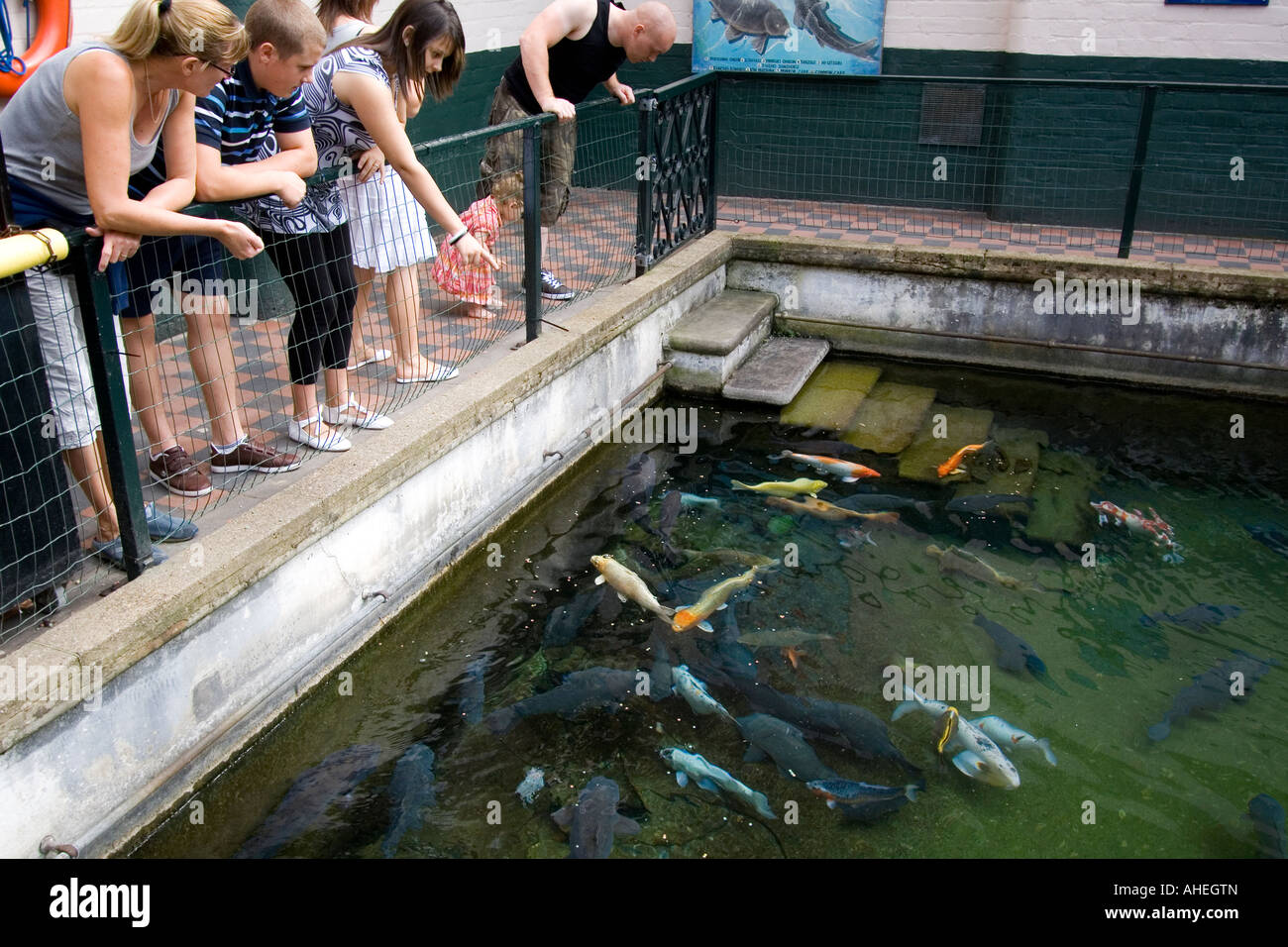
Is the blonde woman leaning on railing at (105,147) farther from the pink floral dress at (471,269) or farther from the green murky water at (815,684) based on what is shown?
the pink floral dress at (471,269)

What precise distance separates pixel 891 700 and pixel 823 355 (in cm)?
372

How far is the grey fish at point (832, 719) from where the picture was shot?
146 inches

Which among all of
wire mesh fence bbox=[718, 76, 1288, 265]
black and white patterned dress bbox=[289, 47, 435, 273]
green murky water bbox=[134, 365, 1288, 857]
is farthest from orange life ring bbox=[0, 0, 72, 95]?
wire mesh fence bbox=[718, 76, 1288, 265]

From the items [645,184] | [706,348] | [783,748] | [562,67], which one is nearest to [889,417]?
[706,348]

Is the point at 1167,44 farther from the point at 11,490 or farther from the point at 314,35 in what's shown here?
the point at 11,490

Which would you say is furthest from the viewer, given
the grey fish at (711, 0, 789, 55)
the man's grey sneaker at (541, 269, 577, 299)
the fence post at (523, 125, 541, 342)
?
the grey fish at (711, 0, 789, 55)

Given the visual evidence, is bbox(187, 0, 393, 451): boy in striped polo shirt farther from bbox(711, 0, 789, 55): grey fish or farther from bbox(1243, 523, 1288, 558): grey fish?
bbox(711, 0, 789, 55): grey fish

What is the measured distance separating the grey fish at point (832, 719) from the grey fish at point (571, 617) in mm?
675

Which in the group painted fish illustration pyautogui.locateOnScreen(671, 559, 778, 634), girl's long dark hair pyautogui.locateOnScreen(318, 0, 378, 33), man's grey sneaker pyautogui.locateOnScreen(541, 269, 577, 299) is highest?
girl's long dark hair pyautogui.locateOnScreen(318, 0, 378, 33)

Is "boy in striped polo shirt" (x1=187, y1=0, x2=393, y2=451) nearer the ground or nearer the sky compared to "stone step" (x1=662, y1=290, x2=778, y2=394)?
nearer the sky

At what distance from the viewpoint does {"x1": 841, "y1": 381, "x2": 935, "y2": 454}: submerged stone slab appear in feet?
20.0

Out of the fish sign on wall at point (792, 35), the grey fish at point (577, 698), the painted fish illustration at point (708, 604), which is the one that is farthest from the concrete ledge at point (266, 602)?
the fish sign on wall at point (792, 35)

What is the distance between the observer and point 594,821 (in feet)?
10.8

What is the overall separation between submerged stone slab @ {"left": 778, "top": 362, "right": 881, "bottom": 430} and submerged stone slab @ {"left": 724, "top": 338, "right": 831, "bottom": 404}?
7 centimetres
